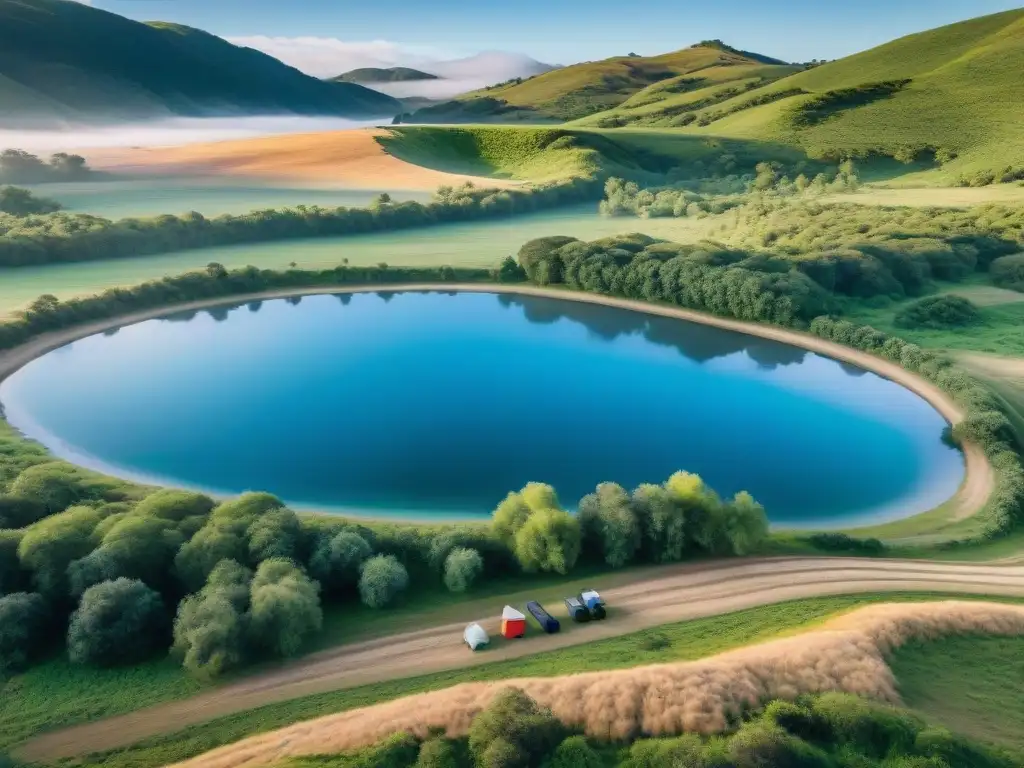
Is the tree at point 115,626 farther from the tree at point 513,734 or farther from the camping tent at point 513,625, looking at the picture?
the tree at point 513,734

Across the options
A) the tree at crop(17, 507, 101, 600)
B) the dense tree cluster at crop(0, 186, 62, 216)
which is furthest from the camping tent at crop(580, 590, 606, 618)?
the dense tree cluster at crop(0, 186, 62, 216)

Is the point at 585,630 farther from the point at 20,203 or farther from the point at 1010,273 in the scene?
the point at 20,203

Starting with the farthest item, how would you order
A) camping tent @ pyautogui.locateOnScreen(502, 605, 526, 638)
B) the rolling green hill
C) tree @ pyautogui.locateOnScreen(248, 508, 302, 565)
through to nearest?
the rolling green hill
tree @ pyautogui.locateOnScreen(248, 508, 302, 565)
camping tent @ pyautogui.locateOnScreen(502, 605, 526, 638)

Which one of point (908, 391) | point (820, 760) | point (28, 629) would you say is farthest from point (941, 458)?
point (28, 629)

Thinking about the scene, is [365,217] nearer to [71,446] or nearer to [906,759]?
[71,446]

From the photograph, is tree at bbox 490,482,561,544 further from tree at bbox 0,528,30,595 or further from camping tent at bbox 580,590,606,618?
tree at bbox 0,528,30,595

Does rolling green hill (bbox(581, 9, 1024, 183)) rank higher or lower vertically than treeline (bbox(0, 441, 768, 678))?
higher
